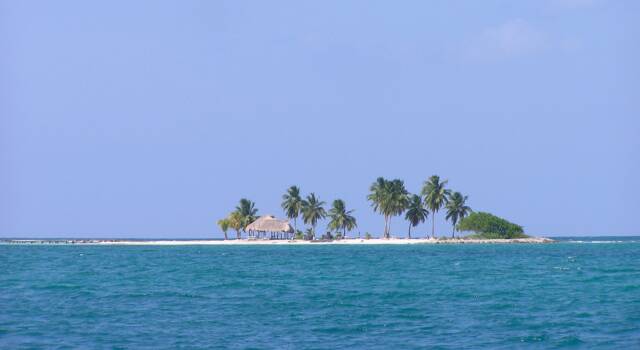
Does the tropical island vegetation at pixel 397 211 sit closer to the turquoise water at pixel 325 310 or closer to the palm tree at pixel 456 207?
the palm tree at pixel 456 207

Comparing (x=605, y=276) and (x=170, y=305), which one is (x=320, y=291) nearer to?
(x=170, y=305)

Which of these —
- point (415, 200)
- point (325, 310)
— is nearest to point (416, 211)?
point (415, 200)

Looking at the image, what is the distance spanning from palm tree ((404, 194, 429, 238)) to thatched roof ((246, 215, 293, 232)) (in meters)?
22.7

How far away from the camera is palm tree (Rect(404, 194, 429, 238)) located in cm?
15912

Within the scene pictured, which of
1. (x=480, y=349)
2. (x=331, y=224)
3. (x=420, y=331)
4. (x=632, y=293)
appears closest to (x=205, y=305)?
(x=420, y=331)

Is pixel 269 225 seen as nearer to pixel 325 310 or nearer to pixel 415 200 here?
pixel 415 200

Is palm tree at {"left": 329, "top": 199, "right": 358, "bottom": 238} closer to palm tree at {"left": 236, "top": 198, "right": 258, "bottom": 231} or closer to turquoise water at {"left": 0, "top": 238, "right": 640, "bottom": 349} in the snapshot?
palm tree at {"left": 236, "top": 198, "right": 258, "bottom": 231}

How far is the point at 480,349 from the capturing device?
26.9 metres

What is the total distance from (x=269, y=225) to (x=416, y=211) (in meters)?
27.4

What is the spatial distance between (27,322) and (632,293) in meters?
28.6

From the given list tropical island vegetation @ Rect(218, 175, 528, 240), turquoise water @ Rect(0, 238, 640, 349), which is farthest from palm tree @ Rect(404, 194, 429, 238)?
turquoise water @ Rect(0, 238, 640, 349)

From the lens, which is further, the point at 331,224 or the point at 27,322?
the point at 331,224

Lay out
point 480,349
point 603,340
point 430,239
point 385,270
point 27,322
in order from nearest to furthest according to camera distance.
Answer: point 480,349, point 603,340, point 27,322, point 385,270, point 430,239

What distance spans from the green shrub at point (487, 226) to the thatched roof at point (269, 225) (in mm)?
32870
